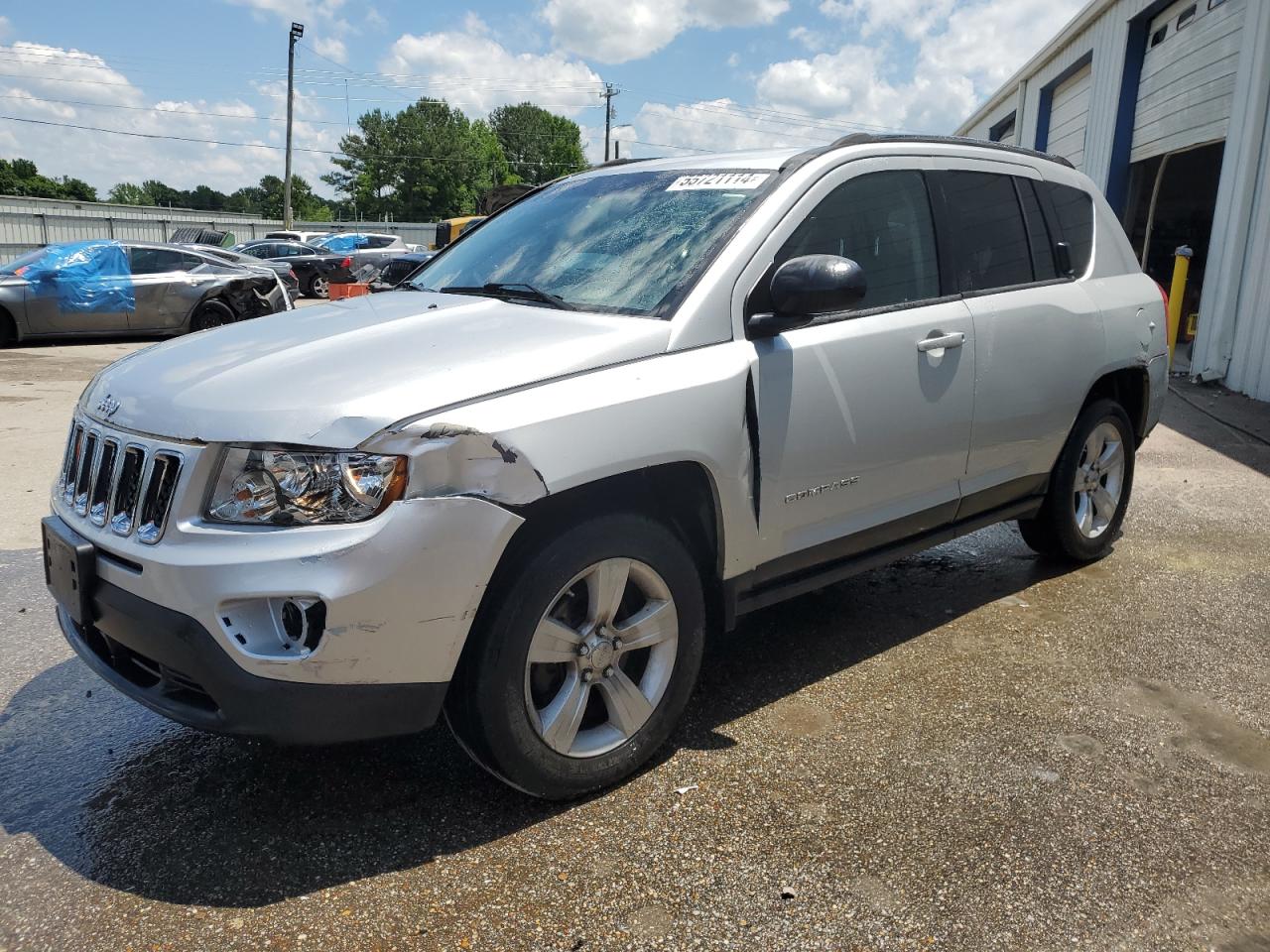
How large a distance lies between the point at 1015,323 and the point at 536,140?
124 meters

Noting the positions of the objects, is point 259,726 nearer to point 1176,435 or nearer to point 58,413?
point 58,413

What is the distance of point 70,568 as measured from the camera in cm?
258

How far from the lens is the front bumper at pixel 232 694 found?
89.4 inches

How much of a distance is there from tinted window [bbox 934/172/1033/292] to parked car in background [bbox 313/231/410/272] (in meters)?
22.8

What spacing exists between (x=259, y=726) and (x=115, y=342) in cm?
1357

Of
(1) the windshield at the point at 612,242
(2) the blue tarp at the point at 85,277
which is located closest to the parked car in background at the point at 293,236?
(2) the blue tarp at the point at 85,277

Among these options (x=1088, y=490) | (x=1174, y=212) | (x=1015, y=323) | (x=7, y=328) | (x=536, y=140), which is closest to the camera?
(x=1015, y=323)

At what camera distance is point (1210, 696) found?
137 inches

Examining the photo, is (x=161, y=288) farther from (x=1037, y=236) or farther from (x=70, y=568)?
(x=1037, y=236)

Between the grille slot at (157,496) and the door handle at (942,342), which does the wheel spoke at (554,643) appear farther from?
the door handle at (942,342)

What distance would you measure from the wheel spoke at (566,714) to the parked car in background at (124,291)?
12282mm

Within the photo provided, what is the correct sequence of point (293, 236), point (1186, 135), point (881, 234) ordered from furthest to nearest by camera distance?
1. point (293, 236)
2. point (1186, 135)
3. point (881, 234)

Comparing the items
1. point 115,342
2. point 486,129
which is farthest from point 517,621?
point 486,129

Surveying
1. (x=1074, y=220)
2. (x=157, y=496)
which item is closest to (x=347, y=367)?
(x=157, y=496)
